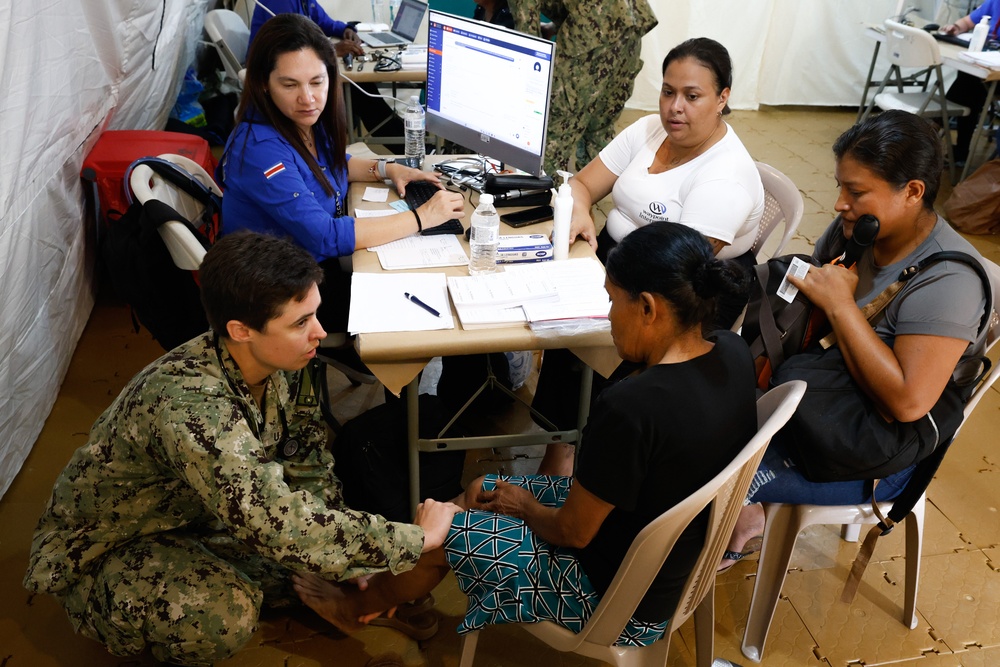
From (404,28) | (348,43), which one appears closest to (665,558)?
(348,43)

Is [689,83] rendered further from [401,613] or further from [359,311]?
[401,613]

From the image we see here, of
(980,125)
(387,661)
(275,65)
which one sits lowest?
(387,661)

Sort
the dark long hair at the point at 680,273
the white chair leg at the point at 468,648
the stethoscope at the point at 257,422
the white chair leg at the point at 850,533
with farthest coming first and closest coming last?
1. the white chair leg at the point at 850,533
2. the white chair leg at the point at 468,648
3. the stethoscope at the point at 257,422
4. the dark long hair at the point at 680,273

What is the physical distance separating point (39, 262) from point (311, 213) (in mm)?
1090

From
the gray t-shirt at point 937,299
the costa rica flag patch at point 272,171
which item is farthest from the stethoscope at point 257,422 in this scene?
the gray t-shirt at point 937,299

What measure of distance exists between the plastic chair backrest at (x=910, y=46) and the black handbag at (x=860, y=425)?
11.3 ft

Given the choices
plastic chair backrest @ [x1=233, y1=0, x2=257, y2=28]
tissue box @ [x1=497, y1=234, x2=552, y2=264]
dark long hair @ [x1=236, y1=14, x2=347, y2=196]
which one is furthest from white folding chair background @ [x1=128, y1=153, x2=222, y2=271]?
plastic chair backrest @ [x1=233, y1=0, x2=257, y2=28]

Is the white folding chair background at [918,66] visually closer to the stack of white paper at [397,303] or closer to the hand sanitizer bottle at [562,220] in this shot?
the hand sanitizer bottle at [562,220]

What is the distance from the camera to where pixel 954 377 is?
159cm

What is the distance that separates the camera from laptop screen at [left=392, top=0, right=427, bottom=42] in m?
4.24

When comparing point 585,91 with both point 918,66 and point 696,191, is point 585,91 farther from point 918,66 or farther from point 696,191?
point 918,66

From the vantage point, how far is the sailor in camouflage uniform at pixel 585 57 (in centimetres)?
341

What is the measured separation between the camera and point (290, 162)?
2107 mm

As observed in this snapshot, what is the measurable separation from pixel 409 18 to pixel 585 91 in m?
1.29
